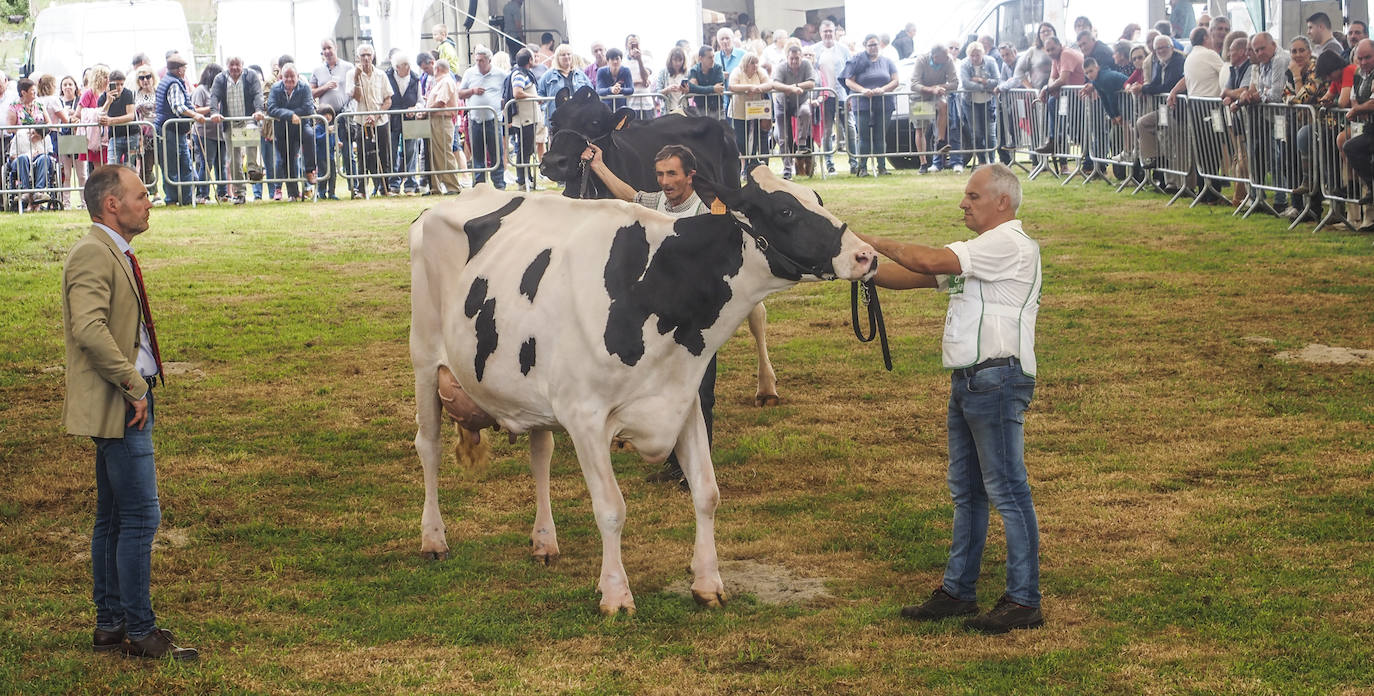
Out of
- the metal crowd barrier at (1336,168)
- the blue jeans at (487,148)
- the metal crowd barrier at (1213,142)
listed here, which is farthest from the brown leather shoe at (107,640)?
the blue jeans at (487,148)

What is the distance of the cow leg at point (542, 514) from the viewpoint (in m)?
7.80

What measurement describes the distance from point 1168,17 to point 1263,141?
10055 mm

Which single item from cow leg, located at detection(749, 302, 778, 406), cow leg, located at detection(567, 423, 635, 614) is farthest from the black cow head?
cow leg, located at detection(567, 423, 635, 614)

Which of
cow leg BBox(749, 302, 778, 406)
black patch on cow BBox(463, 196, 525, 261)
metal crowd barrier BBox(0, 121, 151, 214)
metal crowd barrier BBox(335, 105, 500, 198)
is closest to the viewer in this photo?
black patch on cow BBox(463, 196, 525, 261)

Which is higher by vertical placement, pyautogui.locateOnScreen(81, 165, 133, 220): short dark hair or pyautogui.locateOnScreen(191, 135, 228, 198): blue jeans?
pyautogui.locateOnScreen(191, 135, 228, 198): blue jeans

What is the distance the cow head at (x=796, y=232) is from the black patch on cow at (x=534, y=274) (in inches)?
42.4

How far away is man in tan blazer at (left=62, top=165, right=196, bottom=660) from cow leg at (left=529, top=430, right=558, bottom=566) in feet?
6.43

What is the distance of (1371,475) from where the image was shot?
868cm

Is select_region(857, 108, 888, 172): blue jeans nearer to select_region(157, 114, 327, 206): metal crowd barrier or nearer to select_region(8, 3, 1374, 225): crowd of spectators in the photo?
select_region(8, 3, 1374, 225): crowd of spectators

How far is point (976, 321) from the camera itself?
6328mm

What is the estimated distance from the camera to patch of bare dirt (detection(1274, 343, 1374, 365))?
38.4 feet

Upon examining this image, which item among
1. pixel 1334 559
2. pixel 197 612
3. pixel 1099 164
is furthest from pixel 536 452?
pixel 1099 164

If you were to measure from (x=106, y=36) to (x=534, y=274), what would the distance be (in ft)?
96.1

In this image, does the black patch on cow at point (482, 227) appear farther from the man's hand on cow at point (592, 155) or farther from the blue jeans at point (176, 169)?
the blue jeans at point (176, 169)
